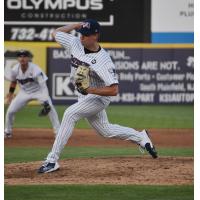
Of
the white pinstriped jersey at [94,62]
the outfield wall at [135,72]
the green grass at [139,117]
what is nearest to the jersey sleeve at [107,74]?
the white pinstriped jersey at [94,62]

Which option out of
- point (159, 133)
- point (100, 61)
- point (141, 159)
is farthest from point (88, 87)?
point (159, 133)

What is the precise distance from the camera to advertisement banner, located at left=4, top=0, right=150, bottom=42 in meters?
20.0

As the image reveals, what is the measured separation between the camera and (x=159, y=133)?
14.0 m

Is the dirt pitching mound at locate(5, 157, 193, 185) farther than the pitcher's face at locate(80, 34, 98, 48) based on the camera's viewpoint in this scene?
No

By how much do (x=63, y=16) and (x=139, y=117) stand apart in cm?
472

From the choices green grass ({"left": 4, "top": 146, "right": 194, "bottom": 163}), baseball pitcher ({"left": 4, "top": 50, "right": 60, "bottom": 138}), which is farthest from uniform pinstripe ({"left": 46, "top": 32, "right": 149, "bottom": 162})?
baseball pitcher ({"left": 4, "top": 50, "right": 60, "bottom": 138})

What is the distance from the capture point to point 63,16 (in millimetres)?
20062

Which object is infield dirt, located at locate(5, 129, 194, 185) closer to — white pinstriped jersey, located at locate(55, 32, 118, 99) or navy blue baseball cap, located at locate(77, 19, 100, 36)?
white pinstriped jersey, located at locate(55, 32, 118, 99)

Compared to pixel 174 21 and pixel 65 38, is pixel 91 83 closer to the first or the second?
pixel 65 38

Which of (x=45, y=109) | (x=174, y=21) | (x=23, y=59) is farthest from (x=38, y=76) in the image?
(x=174, y=21)

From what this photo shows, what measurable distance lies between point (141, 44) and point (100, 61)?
11569mm

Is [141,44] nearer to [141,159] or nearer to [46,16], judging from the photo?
[46,16]
